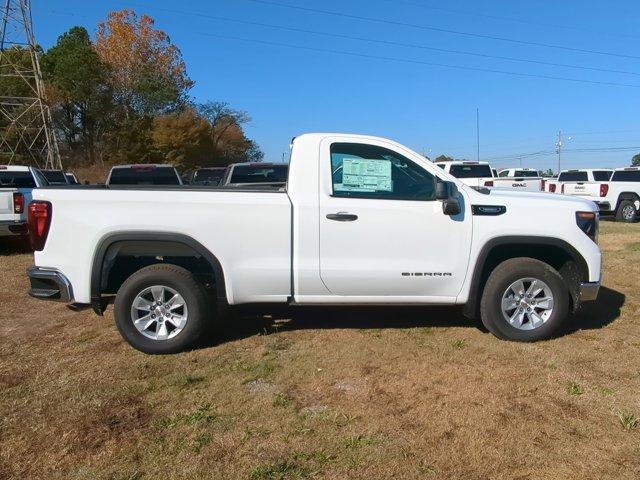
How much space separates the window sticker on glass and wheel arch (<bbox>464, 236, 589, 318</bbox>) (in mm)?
1095

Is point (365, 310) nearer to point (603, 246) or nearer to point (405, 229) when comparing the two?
point (405, 229)

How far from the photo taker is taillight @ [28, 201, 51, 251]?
16.7 ft

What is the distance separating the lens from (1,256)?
11.1 metres

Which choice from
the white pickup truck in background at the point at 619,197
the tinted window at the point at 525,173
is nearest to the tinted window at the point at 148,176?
the white pickup truck in background at the point at 619,197

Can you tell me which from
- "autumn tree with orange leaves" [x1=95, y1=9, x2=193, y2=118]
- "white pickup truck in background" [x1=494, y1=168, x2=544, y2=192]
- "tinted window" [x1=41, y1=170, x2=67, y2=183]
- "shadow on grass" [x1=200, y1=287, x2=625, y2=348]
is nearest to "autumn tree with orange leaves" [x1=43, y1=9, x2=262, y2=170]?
"autumn tree with orange leaves" [x1=95, y1=9, x2=193, y2=118]

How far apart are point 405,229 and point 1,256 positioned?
8.92 metres

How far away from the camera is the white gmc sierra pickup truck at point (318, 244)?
202 inches

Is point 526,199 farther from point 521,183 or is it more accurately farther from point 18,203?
point 521,183

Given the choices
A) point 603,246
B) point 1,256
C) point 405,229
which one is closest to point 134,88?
point 1,256

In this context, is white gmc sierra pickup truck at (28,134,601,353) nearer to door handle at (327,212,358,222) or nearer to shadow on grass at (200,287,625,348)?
door handle at (327,212,358,222)

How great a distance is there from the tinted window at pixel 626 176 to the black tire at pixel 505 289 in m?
15.5

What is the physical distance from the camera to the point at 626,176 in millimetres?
18969

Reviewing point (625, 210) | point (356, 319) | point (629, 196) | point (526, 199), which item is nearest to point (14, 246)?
point (356, 319)

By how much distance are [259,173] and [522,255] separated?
23.2 feet
